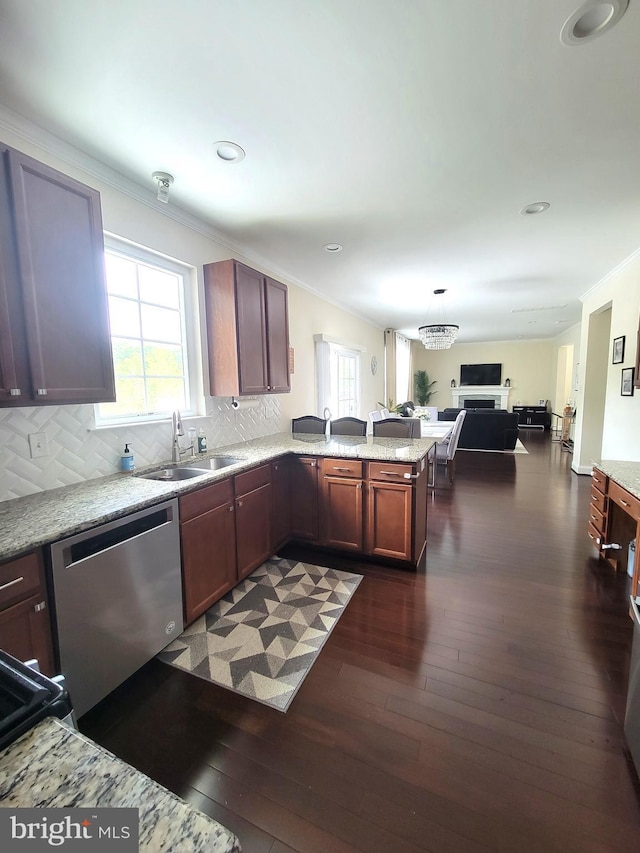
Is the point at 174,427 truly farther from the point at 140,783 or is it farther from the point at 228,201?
the point at 140,783

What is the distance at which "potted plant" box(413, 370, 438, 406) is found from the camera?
11.7 meters

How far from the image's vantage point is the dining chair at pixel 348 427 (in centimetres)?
381

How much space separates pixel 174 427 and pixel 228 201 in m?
1.68

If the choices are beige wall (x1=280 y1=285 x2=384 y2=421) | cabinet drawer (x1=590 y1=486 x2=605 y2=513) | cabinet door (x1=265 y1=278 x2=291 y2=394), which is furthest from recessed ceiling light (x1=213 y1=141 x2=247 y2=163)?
cabinet drawer (x1=590 y1=486 x2=605 y2=513)

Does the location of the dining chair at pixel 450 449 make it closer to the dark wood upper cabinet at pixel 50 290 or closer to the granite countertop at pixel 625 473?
the granite countertop at pixel 625 473

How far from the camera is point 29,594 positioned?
131 centimetres


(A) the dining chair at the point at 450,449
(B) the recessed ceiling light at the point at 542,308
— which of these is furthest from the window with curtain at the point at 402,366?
(A) the dining chair at the point at 450,449

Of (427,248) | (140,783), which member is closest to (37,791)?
(140,783)

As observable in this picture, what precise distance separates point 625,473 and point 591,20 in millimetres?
2417

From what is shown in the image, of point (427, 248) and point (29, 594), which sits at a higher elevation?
point (427, 248)

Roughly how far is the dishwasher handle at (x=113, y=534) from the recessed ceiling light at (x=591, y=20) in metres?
2.64

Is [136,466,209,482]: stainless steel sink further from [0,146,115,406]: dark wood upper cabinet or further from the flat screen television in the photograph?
the flat screen television

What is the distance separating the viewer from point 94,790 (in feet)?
1.53

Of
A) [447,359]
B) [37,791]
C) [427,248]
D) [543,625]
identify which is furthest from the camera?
[447,359]
